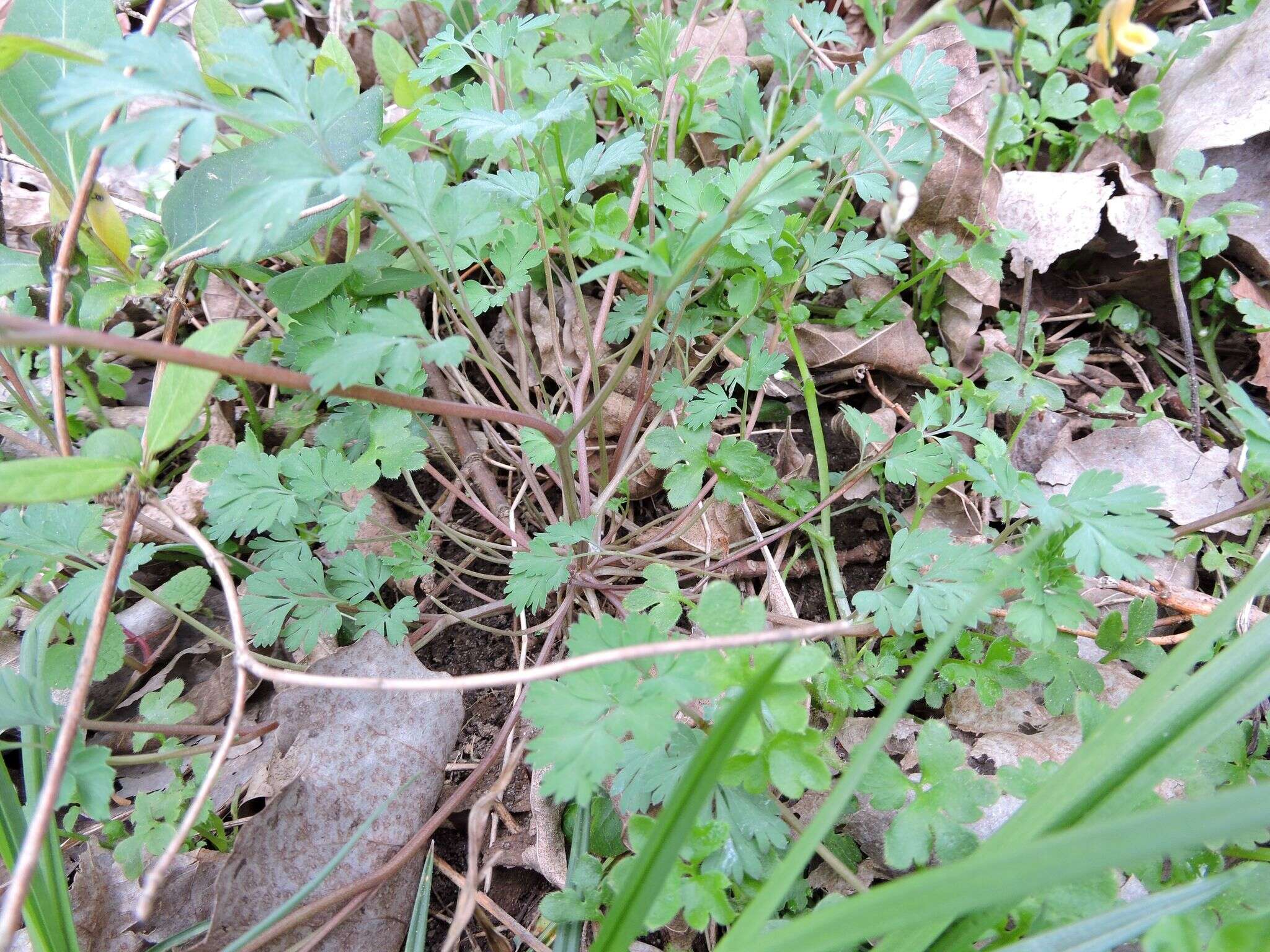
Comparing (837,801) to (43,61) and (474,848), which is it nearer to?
(474,848)

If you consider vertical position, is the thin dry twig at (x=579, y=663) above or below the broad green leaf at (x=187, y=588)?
above

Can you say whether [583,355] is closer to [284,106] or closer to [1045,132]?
[284,106]

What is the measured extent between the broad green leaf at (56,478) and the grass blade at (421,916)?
2.95 feet

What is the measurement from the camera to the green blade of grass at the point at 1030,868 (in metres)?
0.70

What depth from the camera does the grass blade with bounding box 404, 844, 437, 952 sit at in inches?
51.3

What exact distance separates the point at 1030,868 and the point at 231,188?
1.81 meters

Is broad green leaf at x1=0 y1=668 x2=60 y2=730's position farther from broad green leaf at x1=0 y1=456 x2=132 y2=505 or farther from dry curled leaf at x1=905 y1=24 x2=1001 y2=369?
dry curled leaf at x1=905 y1=24 x2=1001 y2=369

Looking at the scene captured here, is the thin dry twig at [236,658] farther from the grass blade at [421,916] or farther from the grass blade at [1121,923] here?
the grass blade at [1121,923]

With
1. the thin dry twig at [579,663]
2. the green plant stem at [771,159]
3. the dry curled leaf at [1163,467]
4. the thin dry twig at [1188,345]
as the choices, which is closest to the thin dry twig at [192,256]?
the green plant stem at [771,159]

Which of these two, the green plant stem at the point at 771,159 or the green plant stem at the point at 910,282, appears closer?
the green plant stem at the point at 771,159

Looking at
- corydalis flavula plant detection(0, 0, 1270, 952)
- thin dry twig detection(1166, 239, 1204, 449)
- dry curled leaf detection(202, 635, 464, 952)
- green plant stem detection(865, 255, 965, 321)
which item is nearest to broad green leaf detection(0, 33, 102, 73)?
corydalis flavula plant detection(0, 0, 1270, 952)

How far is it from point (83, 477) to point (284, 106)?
0.54 metres

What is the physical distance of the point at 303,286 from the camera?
1540 mm

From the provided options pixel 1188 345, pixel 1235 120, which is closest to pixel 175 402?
pixel 1188 345
